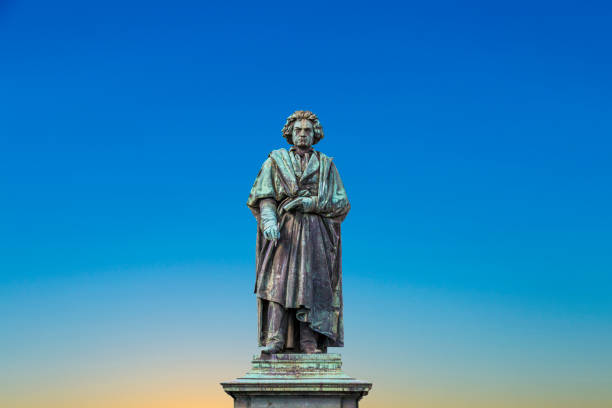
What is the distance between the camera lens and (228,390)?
1255 cm

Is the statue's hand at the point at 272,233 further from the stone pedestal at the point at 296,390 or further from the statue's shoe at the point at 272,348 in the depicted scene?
the stone pedestal at the point at 296,390

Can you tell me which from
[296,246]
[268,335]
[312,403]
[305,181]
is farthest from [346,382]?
[305,181]

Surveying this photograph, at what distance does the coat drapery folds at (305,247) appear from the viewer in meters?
13.6

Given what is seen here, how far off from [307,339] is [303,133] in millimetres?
3974

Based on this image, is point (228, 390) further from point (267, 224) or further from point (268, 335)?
point (267, 224)

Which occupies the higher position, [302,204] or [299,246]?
[302,204]

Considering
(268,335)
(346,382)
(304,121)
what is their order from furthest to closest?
(304,121), (268,335), (346,382)

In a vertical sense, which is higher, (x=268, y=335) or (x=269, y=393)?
(x=268, y=335)

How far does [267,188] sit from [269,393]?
3.85m

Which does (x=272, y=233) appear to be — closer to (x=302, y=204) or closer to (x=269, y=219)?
(x=269, y=219)

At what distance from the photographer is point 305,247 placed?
545 inches

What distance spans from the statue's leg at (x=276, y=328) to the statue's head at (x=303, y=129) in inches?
129

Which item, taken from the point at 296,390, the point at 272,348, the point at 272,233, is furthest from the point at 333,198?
the point at 296,390

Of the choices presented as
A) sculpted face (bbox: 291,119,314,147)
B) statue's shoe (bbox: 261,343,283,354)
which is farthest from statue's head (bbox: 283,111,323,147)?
statue's shoe (bbox: 261,343,283,354)
